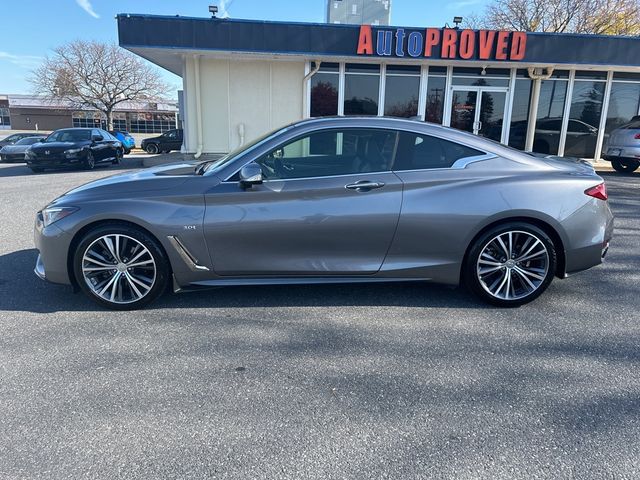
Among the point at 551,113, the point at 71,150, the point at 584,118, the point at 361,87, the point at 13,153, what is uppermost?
the point at 361,87

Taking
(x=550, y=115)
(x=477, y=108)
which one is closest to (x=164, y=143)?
(x=477, y=108)

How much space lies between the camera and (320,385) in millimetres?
2822

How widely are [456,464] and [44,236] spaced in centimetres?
352

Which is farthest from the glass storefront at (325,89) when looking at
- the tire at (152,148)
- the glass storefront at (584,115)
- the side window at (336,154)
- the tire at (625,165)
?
the tire at (152,148)

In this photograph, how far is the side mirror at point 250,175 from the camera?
3.64 meters

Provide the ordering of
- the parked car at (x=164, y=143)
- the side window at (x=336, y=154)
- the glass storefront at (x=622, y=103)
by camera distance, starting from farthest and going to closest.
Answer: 1. the parked car at (x=164, y=143)
2. the glass storefront at (x=622, y=103)
3. the side window at (x=336, y=154)

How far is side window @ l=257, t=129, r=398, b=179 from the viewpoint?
12.7ft

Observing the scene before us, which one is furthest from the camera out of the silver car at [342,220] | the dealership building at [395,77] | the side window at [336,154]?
the dealership building at [395,77]

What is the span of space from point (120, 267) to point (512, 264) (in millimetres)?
3314

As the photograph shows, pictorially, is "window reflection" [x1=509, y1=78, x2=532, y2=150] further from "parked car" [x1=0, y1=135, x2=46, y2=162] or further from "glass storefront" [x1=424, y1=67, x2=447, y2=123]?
"parked car" [x1=0, y1=135, x2=46, y2=162]

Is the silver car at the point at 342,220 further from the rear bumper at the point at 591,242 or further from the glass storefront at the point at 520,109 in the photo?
the glass storefront at the point at 520,109

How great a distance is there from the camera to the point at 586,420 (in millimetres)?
2516

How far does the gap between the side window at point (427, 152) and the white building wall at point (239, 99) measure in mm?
11795

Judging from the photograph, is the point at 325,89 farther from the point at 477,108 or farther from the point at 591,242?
the point at 591,242
